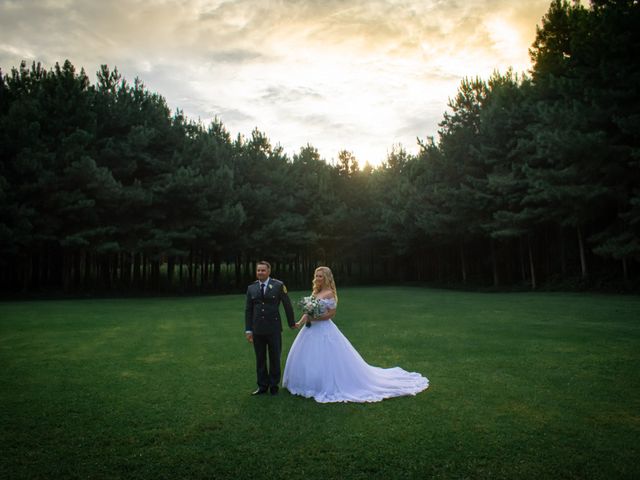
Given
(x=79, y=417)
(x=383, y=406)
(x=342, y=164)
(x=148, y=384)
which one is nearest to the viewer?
(x=79, y=417)

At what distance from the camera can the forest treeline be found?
2414cm

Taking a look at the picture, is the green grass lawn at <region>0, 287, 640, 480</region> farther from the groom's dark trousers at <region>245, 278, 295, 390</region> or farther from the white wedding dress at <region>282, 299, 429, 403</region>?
the groom's dark trousers at <region>245, 278, 295, 390</region>

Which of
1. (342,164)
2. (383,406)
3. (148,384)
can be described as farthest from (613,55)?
(342,164)

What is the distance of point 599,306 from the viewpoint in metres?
19.6

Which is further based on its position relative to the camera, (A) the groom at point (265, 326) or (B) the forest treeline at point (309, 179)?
(B) the forest treeline at point (309, 179)

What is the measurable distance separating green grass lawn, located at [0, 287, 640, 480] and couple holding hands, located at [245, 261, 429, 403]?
323 mm

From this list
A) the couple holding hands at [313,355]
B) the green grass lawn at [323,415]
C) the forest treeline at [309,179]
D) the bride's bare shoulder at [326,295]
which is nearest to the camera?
the green grass lawn at [323,415]

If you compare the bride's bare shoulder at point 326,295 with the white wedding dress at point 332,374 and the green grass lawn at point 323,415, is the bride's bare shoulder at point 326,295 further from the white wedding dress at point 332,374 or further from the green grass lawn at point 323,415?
the green grass lawn at point 323,415

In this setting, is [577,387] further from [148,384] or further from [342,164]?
[342,164]

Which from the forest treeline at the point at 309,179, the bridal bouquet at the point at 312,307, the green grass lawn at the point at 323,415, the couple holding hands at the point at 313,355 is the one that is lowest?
the green grass lawn at the point at 323,415

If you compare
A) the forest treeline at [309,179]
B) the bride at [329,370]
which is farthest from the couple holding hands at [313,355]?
the forest treeline at [309,179]

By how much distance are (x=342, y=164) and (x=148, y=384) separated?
5605cm

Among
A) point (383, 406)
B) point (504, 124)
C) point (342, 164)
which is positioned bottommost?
point (383, 406)

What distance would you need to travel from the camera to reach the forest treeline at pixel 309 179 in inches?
950
